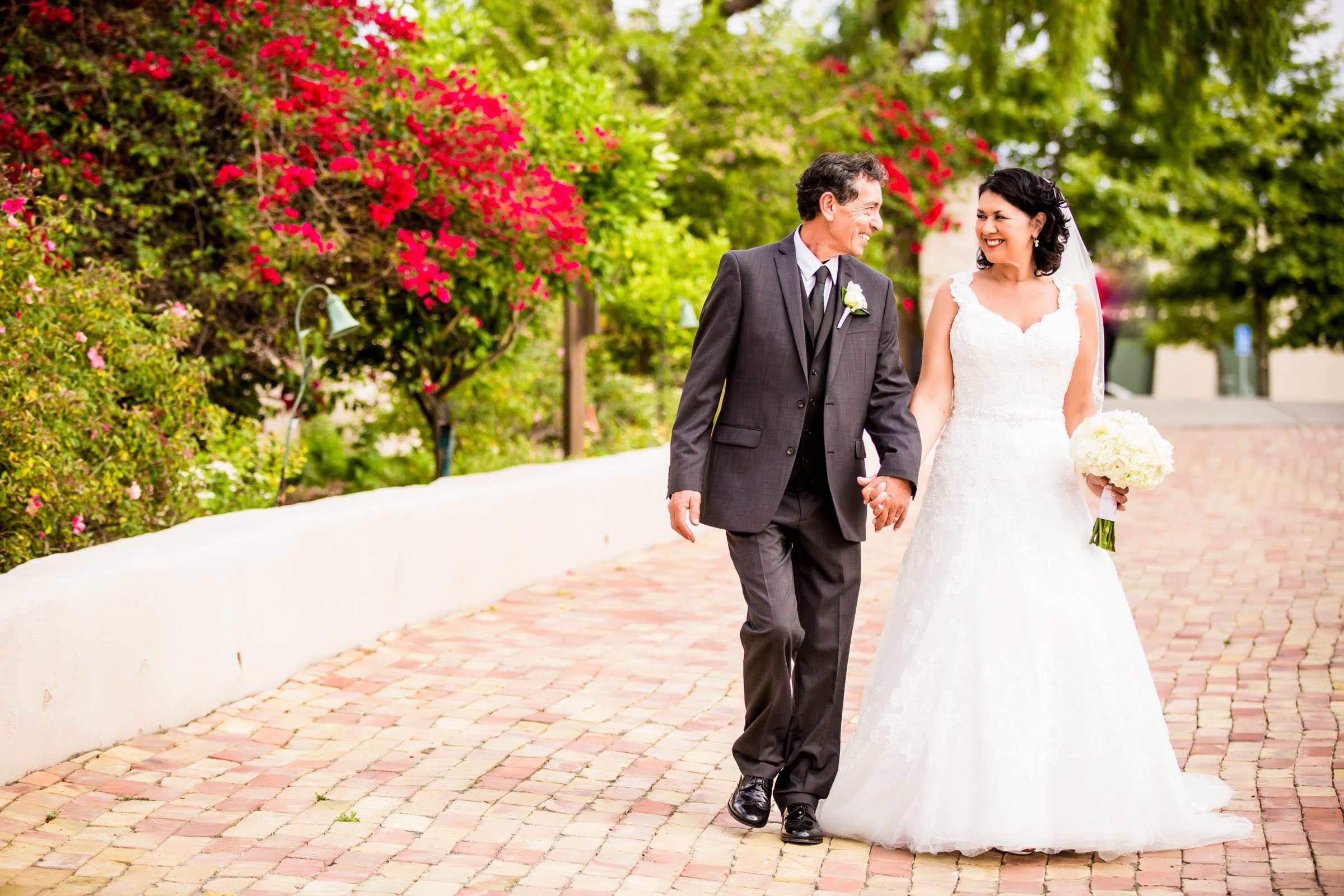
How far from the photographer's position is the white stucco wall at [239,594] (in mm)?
4598

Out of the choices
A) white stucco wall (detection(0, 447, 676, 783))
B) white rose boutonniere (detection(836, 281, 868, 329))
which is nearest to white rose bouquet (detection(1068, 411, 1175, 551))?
white rose boutonniere (detection(836, 281, 868, 329))

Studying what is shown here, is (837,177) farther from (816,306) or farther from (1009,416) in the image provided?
(1009,416)

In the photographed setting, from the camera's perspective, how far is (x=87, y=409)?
613 centimetres

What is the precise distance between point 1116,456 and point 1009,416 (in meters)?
0.38

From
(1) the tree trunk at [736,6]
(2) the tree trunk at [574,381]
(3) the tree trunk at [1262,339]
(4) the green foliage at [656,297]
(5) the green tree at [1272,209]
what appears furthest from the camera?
(3) the tree trunk at [1262,339]

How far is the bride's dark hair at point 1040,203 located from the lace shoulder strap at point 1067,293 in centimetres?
8

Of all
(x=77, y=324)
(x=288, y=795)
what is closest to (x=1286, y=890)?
(x=288, y=795)

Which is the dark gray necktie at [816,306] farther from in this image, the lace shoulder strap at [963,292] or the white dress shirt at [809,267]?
the lace shoulder strap at [963,292]

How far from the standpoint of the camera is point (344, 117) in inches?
316

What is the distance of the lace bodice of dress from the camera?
14.5 ft

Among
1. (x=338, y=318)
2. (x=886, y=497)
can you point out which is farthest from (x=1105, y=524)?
(x=338, y=318)

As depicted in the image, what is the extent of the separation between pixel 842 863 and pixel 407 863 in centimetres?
124

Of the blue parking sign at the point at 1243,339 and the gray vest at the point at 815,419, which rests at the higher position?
the gray vest at the point at 815,419

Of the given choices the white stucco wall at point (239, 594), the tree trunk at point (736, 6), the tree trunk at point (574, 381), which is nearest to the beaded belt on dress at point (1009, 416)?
the white stucco wall at point (239, 594)
